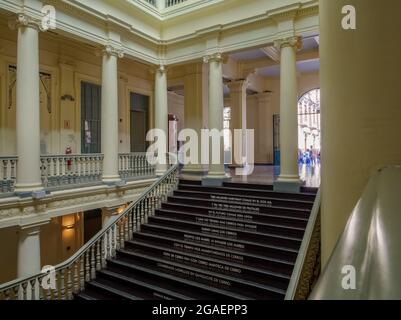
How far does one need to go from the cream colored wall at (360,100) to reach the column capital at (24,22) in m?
7.00

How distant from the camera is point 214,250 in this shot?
6246 mm

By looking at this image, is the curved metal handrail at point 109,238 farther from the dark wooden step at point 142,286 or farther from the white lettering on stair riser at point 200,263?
the white lettering on stair riser at point 200,263

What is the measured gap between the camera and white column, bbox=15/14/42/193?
6688 millimetres

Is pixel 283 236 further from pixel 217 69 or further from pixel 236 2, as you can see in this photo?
pixel 236 2

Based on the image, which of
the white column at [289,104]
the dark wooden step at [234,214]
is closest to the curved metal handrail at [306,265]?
the dark wooden step at [234,214]

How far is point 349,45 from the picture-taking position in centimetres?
183

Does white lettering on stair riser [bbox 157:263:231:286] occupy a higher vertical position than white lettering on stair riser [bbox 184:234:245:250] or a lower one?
lower

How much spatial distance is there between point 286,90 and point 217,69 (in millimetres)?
2480

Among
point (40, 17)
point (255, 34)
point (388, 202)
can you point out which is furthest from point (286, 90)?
point (388, 202)

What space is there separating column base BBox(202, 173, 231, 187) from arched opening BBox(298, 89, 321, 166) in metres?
9.29

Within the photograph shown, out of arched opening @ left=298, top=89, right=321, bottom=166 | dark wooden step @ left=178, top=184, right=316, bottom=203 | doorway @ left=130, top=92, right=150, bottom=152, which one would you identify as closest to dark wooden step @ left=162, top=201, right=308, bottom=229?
dark wooden step @ left=178, top=184, right=316, bottom=203

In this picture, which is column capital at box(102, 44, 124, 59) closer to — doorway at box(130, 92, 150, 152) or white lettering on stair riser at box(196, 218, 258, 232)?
doorway at box(130, 92, 150, 152)

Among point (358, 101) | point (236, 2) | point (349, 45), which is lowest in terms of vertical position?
point (358, 101)

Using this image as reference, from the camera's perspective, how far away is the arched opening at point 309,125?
17.6 metres
